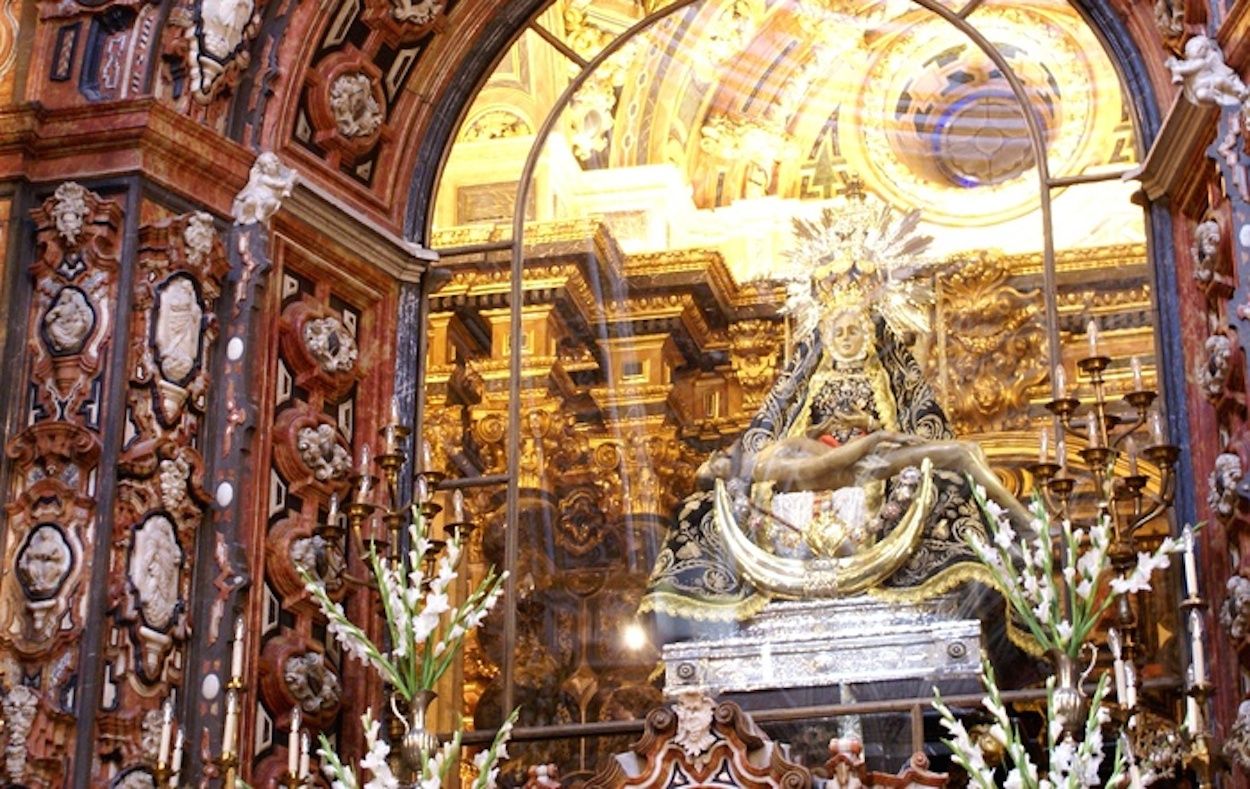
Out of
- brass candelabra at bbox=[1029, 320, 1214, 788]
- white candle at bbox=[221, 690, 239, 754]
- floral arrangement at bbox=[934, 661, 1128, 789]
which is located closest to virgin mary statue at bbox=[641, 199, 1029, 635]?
brass candelabra at bbox=[1029, 320, 1214, 788]

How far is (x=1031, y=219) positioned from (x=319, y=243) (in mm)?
3477

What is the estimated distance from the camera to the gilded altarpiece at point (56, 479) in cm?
1070

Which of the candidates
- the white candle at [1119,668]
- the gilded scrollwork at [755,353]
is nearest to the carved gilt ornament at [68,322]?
the gilded scrollwork at [755,353]

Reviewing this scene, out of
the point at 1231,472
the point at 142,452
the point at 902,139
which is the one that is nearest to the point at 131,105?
the point at 142,452

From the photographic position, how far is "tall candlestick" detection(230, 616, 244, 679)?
11.0 m

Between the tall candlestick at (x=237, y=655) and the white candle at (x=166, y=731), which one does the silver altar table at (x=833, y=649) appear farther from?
the white candle at (x=166, y=731)

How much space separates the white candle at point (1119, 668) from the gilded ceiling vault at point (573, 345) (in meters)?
0.31

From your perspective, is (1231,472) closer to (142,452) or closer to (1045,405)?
(1045,405)

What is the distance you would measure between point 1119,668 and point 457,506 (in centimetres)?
373

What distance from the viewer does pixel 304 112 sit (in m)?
12.7

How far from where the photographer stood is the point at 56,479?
36.5 ft

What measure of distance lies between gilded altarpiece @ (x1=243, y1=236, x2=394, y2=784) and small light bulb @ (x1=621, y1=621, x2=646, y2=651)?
1.23 m

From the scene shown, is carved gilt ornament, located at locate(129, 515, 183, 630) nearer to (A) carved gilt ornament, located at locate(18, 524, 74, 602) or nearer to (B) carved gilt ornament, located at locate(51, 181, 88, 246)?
(A) carved gilt ornament, located at locate(18, 524, 74, 602)

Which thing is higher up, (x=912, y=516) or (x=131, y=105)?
Result: (x=131, y=105)
